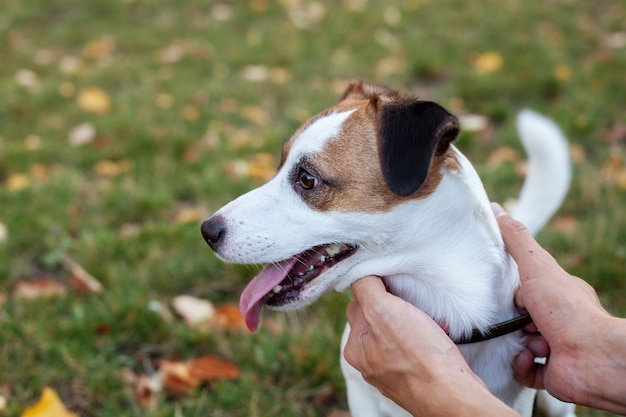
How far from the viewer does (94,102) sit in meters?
4.60

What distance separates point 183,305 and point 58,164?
Answer: 170 cm

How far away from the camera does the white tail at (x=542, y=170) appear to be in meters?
2.38

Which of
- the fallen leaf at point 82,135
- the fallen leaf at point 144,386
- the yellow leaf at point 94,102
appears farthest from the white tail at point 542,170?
the yellow leaf at point 94,102

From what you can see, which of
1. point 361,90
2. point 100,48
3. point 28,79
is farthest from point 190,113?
point 361,90

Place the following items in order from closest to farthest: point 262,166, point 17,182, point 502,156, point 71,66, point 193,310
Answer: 1. point 193,310
2. point 17,182
3. point 262,166
4. point 502,156
5. point 71,66

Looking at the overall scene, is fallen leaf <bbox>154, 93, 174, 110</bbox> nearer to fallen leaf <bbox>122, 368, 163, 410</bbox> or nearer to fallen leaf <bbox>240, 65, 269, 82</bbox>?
fallen leaf <bbox>240, 65, 269, 82</bbox>

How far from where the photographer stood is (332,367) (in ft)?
8.00

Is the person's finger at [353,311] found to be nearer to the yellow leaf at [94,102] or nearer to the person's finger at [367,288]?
the person's finger at [367,288]

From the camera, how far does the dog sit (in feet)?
6.00

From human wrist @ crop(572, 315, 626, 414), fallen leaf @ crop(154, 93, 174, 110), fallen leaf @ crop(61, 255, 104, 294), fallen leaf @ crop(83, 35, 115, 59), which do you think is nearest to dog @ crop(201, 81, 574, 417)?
human wrist @ crop(572, 315, 626, 414)

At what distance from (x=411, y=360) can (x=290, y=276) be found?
0.50 m

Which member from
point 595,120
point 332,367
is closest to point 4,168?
point 332,367

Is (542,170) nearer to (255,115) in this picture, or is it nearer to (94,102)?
(255,115)

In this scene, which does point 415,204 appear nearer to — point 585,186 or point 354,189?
point 354,189
